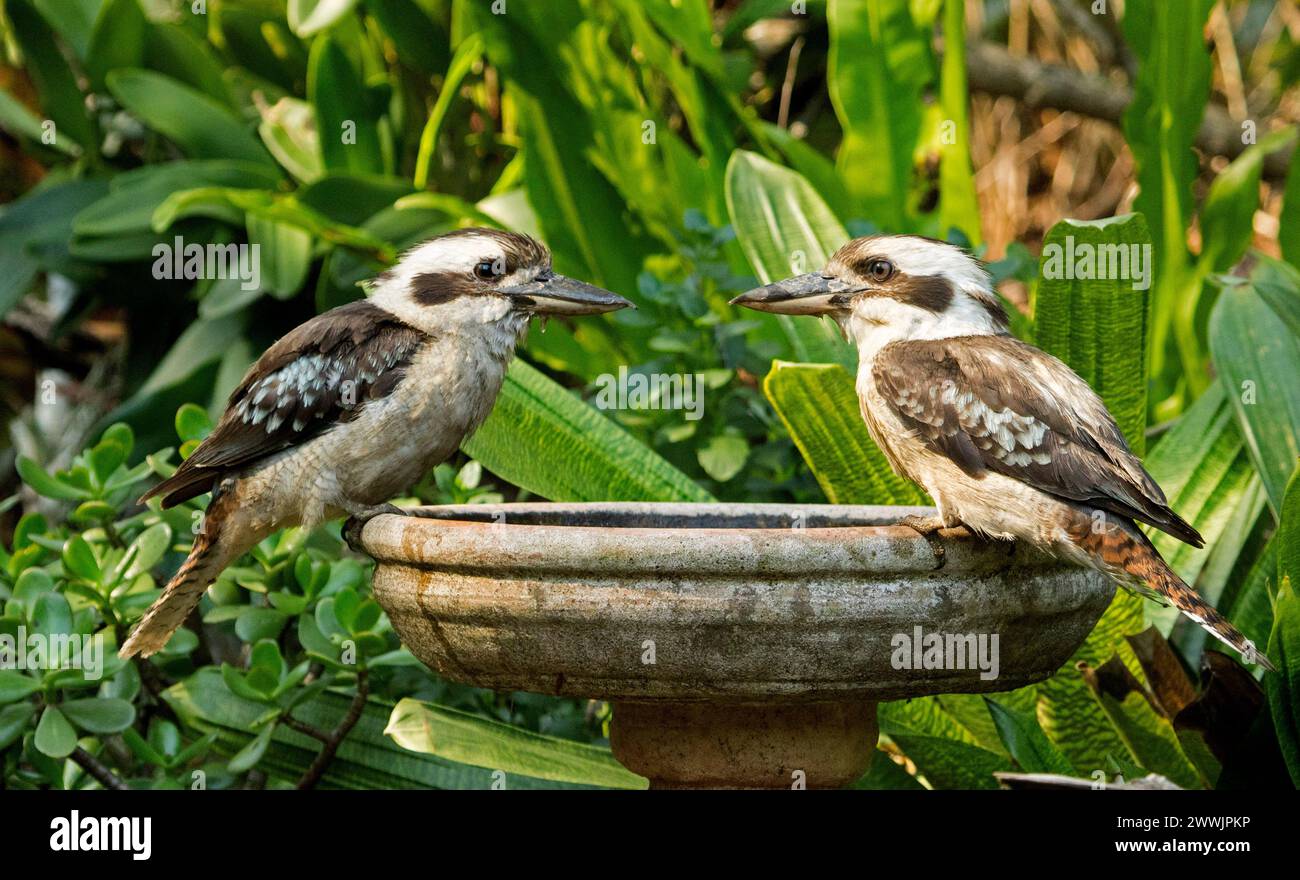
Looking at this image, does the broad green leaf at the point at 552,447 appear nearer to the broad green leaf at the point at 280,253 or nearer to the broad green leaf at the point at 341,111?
the broad green leaf at the point at 280,253

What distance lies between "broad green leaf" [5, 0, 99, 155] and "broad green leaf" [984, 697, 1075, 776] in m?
3.86

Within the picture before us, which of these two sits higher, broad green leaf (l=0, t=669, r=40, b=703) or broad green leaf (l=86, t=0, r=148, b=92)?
broad green leaf (l=86, t=0, r=148, b=92)

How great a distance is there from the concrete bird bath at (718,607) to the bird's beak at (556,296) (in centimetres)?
59

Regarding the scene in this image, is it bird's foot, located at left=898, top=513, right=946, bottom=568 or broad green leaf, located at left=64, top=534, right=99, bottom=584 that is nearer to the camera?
bird's foot, located at left=898, top=513, right=946, bottom=568

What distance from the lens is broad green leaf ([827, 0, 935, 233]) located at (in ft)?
13.2

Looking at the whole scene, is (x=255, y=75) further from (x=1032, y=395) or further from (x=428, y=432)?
(x=1032, y=395)

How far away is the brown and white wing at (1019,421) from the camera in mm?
2084

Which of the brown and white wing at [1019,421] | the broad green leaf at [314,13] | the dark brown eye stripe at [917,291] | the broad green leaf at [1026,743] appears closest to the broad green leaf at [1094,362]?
the broad green leaf at [1026,743]

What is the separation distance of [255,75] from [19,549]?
112 inches

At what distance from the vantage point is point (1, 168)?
5.91m

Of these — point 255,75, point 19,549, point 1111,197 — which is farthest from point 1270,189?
point 19,549

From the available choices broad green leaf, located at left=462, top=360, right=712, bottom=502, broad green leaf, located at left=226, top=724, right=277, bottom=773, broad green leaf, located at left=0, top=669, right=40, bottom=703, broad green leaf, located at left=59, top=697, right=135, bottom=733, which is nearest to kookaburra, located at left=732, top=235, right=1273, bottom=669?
broad green leaf, located at left=462, top=360, right=712, bottom=502

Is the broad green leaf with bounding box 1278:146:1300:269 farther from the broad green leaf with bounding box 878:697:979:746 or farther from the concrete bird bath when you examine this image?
the concrete bird bath

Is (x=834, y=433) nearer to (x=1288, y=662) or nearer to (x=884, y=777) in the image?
(x=884, y=777)
